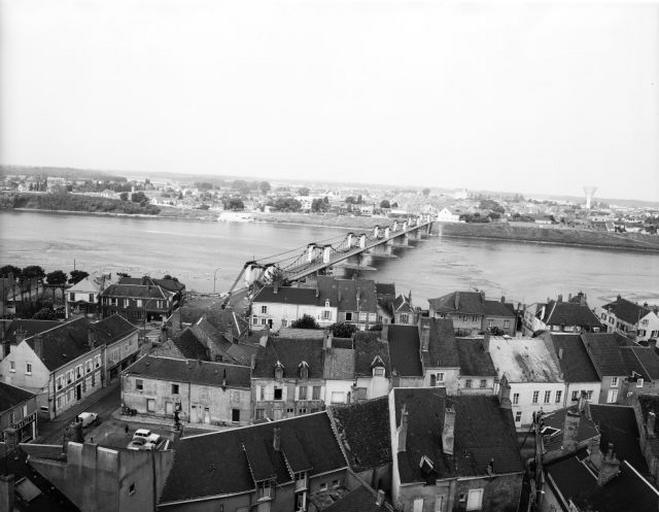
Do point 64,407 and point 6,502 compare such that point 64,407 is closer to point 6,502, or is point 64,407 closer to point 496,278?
point 6,502

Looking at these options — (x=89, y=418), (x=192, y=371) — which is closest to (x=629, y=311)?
(x=192, y=371)

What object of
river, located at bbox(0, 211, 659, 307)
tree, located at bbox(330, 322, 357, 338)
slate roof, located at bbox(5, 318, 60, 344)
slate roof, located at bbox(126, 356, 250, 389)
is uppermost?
slate roof, located at bbox(5, 318, 60, 344)

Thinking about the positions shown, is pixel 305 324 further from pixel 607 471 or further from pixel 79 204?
pixel 79 204

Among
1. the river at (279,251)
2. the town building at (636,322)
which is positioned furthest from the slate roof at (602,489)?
the river at (279,251)

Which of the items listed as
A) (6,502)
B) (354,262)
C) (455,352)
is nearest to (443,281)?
(354,262)

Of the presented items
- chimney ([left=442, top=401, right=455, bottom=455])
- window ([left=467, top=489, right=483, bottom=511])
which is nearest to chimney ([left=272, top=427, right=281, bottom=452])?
chimney ([left=442, top=401, right=455, bottom=455])

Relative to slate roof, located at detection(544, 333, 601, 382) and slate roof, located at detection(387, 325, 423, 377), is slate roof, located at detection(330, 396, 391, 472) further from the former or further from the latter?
slate roof, located at detection(544, 333, 601, 382)
